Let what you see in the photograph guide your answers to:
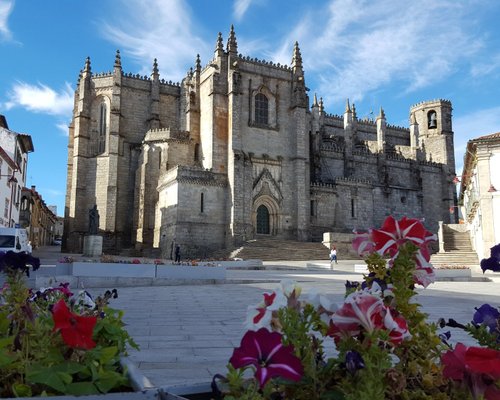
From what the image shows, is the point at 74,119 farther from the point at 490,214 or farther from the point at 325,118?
the point at 490,214

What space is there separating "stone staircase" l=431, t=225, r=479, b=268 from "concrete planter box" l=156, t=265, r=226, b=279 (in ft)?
53.1

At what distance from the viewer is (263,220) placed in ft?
125

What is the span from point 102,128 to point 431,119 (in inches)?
1448

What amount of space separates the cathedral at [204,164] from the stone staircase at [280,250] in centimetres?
167

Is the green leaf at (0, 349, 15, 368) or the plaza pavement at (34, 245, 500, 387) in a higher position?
the green leaf at (0, 349, 15, 368)

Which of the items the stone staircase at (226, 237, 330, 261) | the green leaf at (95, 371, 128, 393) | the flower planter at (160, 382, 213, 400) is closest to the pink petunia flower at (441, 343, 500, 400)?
the flower planter at (160, 382, 213, 400)

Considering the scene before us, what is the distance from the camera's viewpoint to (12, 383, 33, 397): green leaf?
2.32 meters

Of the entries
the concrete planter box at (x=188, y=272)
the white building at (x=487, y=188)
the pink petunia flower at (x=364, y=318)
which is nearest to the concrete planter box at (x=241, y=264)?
the concrete planter box at (x=188, y=272)

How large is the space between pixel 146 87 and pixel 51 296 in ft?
134

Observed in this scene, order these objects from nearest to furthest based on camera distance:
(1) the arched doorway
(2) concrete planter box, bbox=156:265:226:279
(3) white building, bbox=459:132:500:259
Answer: (2) concrete planter box, bbox=156:265:226:279 → (3) white building, bbox=459:132:500:259 → (1) the arched doorway

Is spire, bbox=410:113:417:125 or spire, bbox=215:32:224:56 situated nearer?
spire, bbox=215:32:224:56

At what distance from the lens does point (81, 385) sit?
Answer: 7.59ft

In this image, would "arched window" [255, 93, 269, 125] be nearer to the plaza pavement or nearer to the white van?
the white van

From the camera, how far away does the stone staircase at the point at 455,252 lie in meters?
30.3
